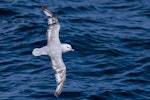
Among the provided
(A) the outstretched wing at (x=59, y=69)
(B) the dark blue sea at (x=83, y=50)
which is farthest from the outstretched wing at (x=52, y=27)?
(B) the dark blue sea at (x=83, y=50)

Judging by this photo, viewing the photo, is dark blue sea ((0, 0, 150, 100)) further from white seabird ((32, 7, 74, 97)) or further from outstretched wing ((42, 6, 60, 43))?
outstretched wing ((42, 6, 60, 43))

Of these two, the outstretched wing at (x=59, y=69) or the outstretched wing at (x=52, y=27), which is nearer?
the outstretched wing at (x=52, y=27)

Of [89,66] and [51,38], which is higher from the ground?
[51,38]

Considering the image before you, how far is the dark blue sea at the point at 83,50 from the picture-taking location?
16.6 meters

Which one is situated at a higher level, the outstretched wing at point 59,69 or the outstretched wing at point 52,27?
the outstretched wing at point 52,27

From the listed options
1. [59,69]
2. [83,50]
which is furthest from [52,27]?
[83,50]

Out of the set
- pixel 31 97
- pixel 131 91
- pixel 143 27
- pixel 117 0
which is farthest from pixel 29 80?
pixel 117 0

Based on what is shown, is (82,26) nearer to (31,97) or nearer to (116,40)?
(116,40)

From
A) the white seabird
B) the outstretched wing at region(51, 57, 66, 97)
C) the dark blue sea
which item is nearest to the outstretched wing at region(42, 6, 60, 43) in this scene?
the white seabird

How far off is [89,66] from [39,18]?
13.3 ft

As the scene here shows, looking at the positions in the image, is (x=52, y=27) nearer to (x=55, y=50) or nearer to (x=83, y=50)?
(x=55, y=50)

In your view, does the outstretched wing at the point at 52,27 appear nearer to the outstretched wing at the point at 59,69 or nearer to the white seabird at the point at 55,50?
the white seabird at the point at 55,50

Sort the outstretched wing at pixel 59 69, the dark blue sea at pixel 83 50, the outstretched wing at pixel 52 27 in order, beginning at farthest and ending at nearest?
1. the dark blue sea at pixel 83 50
2. the outstretched wing at pixel 59 69
3. the outstretched wing at pixel 52 27

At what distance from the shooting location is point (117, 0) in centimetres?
2350
